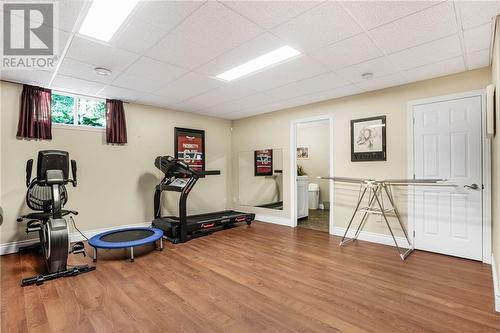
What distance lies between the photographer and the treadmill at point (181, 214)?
4352 mm

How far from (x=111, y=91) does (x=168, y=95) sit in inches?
35.8

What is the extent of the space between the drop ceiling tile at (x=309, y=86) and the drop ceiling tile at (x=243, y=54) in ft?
3.66

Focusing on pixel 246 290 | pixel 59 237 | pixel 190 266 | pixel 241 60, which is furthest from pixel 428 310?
pixel 59 237

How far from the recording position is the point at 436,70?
3383mm

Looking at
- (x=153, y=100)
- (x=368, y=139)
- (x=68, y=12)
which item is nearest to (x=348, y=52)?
(x=368, y=139)

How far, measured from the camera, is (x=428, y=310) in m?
2.18

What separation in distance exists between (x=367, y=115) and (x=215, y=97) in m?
2.69

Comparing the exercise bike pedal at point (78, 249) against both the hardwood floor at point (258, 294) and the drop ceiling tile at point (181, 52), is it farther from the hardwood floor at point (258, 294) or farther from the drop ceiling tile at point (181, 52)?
the drop ceiling tile at point (181, 52)

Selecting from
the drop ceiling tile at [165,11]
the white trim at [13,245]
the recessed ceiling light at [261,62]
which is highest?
the recessed ceiling light at [261,62]

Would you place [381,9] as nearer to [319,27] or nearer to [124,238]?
[319,27]

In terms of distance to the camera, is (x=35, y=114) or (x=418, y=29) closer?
(x=418, y=29)

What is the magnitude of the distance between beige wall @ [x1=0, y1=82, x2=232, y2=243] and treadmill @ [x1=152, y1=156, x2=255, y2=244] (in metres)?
0.48

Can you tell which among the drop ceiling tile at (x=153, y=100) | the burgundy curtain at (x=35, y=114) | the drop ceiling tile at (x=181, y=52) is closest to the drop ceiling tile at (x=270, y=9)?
the drop ceiling tile at (x=181, y=52)

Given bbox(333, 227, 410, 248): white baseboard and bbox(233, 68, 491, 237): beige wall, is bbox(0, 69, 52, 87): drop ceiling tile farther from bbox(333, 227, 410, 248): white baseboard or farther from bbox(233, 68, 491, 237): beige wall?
bbox(333, 227, 410, 248): white baseboard
